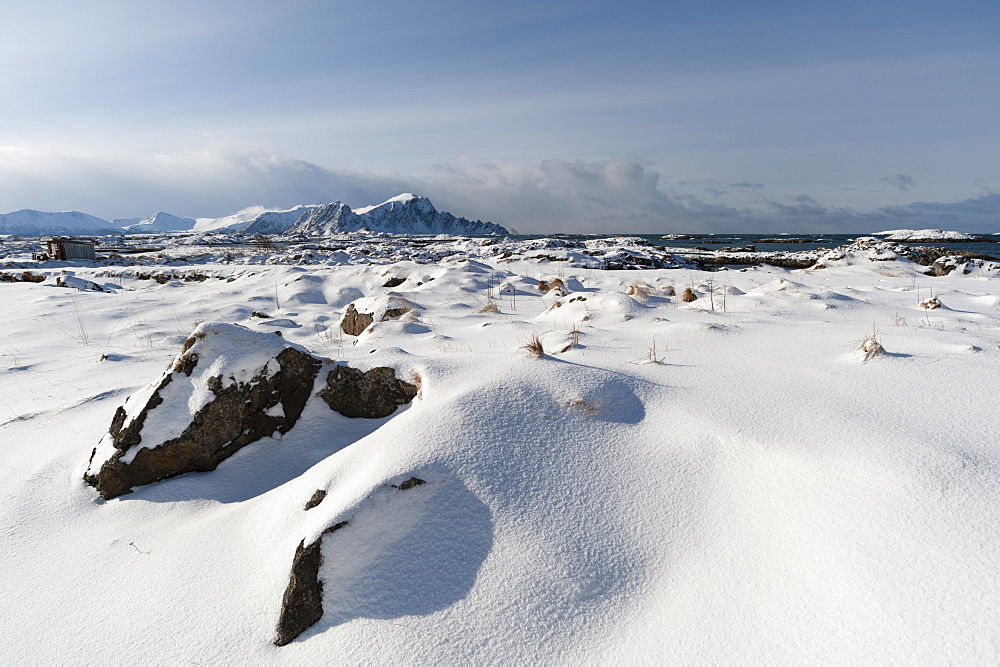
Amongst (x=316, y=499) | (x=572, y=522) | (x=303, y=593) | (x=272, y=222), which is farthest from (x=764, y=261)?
(x=272, y=222)

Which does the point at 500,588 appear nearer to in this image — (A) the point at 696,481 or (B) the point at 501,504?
(B) the point at 501,504

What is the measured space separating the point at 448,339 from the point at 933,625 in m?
3.82

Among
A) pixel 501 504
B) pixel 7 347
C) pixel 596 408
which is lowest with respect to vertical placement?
pixel 7 347

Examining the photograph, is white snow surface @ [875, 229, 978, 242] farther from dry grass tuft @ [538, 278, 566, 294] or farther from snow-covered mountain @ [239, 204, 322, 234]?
snow-covered mountain @ [239, 204, 322, 234]

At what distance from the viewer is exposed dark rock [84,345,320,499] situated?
8.46 ft

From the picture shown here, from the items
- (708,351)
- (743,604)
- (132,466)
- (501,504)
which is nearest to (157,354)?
(132,466)

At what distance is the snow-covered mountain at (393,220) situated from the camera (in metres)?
133

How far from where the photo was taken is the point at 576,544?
68.4 inches

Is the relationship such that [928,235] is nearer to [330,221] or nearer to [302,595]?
[302,595]

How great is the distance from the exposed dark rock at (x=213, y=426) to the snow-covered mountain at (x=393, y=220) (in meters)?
135

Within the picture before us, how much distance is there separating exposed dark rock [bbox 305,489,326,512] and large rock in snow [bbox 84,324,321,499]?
1.07 meters

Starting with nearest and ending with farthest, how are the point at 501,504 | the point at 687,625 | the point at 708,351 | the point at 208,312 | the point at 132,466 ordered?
the point at 687,625
the point at 501,504
the point at 132,466
the point at 708,351
the point at 208,312

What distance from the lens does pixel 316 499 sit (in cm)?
202

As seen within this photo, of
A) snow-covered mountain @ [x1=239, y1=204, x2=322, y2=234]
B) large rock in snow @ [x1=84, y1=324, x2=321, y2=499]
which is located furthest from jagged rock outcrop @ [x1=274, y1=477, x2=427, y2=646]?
snow-covered mountain @ [x1=239, y1=204, x2=322, y2=234]
